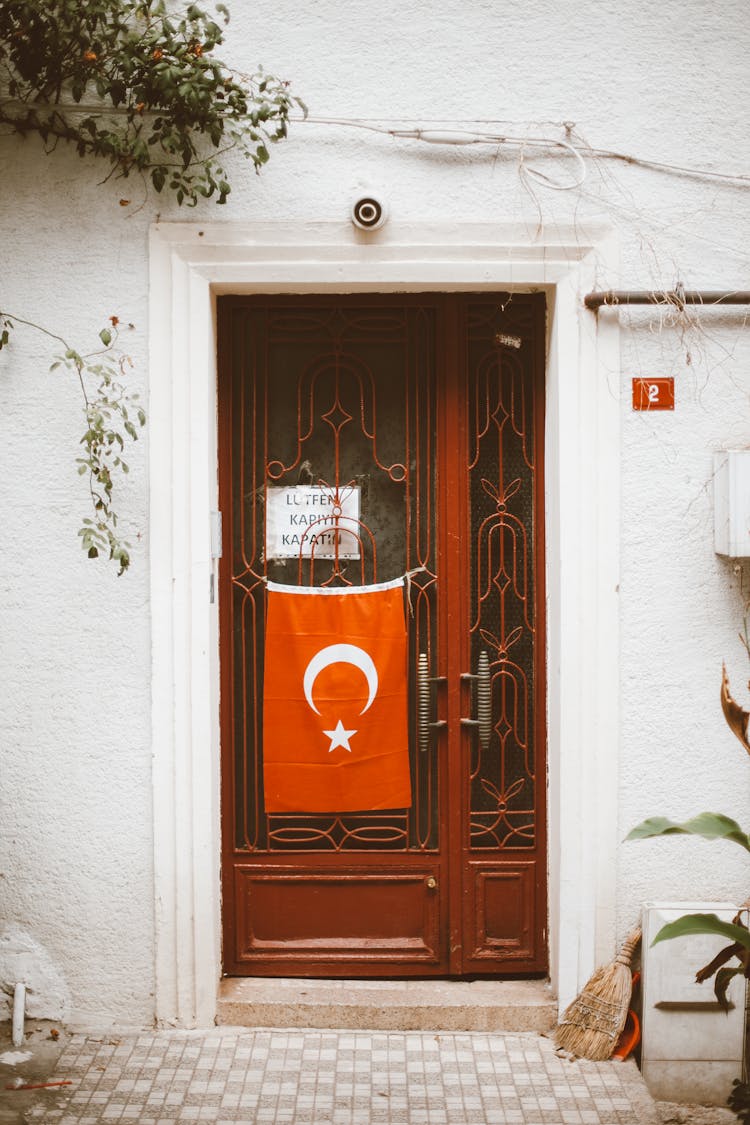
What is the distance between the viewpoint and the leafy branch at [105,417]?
4242mm

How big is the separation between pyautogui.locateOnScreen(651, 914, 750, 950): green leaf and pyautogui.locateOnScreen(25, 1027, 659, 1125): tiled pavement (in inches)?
31.9

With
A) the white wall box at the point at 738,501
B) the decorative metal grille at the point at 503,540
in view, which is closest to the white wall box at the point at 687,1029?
the decorative metal grille at the point at 503,540

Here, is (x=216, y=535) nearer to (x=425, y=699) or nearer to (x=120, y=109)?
(x=425, y=699)

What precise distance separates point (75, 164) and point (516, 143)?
5.70 feet

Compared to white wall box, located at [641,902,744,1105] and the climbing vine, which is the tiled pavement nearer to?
white wall box, located at [641,902,744,1105]

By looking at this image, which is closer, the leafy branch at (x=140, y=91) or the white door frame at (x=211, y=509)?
the leafy branch at (x=140, y=91)

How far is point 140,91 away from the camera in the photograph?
4.11m

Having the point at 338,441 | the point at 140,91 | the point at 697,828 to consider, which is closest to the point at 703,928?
the point at 697,828

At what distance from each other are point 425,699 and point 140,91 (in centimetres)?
263

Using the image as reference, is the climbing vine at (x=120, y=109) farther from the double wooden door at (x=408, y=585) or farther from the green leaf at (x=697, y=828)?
the green leaf at (x=697, y=828)

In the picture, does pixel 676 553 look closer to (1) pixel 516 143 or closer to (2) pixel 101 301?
(1) pixel 516 143

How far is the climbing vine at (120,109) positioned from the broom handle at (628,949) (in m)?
2.47

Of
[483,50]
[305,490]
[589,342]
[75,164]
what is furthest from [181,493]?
[483,50]

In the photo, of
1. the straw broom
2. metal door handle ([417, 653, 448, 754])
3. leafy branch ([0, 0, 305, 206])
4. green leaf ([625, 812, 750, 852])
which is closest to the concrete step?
the straw broom
